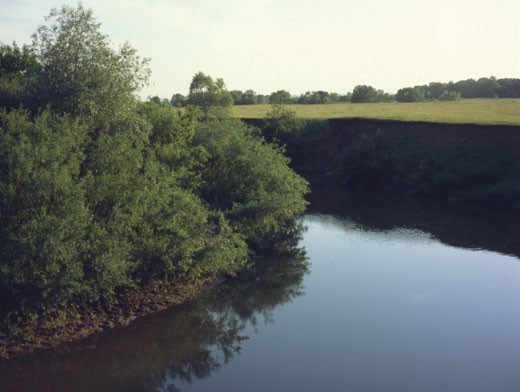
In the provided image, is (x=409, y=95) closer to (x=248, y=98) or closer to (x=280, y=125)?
(x=248, y=98)

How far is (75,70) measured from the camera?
2941 cm

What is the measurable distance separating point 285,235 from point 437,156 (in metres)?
26.7

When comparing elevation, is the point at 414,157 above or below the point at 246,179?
below

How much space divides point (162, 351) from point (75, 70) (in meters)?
16.4

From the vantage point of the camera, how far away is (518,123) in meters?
59.0

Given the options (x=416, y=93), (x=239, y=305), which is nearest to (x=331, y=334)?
(x=239, y=305)

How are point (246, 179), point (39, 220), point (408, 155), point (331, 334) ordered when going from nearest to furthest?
point (39, 220) < point (331, 334) < point (246, 179) < point (408, 155)

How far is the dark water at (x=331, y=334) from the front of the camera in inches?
803

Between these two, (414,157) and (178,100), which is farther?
(178,100)

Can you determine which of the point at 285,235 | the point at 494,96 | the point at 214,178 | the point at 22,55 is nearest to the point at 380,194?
the point at 285,235

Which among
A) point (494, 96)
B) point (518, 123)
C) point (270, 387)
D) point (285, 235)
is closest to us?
point (270, 387)

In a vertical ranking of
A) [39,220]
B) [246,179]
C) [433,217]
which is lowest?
[433,217]

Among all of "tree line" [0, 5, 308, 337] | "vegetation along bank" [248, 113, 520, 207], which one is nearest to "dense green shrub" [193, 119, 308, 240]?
"tree line" [0, 5, 308, 337]

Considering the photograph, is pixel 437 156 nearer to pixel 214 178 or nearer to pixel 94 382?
pixel 214 178
